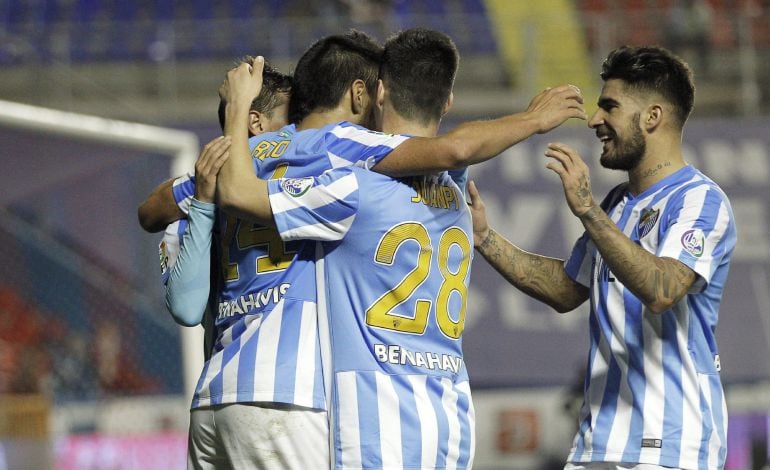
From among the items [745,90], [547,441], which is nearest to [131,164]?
[547,441]

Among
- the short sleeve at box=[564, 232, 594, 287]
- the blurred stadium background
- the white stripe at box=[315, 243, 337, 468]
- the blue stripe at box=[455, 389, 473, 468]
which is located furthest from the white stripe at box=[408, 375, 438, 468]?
the blurred stadium background

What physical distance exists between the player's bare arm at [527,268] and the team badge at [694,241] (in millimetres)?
594

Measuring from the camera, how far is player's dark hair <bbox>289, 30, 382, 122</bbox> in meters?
3.21

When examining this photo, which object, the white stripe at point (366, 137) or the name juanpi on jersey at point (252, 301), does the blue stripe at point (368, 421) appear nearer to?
the name juanpi on jersey at point (252, 301)

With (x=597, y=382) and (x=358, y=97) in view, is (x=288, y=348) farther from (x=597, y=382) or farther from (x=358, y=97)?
(x=597, y=382)

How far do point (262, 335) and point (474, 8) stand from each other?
1117 centimetres

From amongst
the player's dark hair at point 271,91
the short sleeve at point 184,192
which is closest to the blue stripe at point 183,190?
the short sleeve at point 184,192

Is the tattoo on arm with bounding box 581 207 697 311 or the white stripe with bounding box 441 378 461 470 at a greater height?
the tattoo on arm with bounding box 581 207 697 311

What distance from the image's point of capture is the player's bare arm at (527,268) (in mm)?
3795

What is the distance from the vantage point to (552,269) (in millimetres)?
3840

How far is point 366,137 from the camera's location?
10.1 feet

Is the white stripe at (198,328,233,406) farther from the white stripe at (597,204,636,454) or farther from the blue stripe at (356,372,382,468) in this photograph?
the white stripe at (597,204,636,454)

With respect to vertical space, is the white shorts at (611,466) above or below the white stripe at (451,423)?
below

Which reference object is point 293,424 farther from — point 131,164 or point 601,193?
point 601,193
